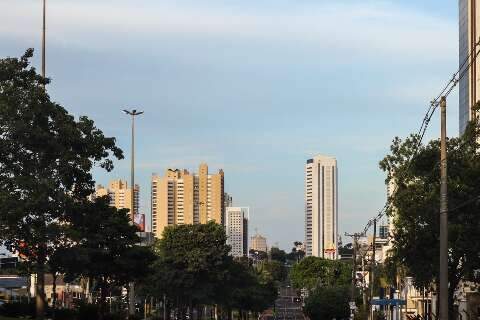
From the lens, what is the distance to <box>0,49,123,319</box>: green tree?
35.7 metres

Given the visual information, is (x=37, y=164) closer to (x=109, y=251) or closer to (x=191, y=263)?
(x=109, y=251)

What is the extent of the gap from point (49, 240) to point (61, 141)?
4.48 metres

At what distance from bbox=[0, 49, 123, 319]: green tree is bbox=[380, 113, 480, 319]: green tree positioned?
14.8 meters

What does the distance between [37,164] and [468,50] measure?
7475 centimetres

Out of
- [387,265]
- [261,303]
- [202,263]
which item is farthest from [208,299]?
[261,303]

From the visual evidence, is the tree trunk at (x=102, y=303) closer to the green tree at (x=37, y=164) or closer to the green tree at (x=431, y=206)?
the green tree at (x=37, y=164)

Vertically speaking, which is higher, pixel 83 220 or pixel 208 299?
pixel 83 220

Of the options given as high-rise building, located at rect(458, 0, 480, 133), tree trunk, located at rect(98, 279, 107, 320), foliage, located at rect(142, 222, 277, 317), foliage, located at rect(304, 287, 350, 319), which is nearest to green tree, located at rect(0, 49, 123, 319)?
tree trunk, located at rect(98, 279, 107, 320)

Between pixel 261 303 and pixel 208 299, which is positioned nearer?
pixel 208 299

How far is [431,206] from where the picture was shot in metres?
41.6

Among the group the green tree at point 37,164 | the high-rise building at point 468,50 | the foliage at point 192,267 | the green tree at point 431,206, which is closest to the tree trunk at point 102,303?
the green tree at point 37,164

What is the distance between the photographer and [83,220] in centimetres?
3925

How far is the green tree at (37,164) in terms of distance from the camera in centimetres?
3572

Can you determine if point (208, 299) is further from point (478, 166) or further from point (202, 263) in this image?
point (478, 166)
